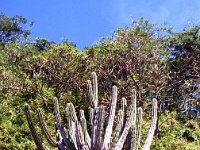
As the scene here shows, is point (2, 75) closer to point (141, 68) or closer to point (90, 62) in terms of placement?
point (90, 62)

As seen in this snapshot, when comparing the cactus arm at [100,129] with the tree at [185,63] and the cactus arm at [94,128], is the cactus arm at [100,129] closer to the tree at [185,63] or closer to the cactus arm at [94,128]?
the cactus arm at [94,128]

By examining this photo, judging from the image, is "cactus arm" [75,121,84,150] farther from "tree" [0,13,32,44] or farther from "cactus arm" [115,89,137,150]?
"tree" [0,13,32,44]

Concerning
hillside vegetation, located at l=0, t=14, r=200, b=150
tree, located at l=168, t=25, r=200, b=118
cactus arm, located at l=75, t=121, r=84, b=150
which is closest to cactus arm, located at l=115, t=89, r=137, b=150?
cactus arm, located at l=75, t=121, r=84, b=150

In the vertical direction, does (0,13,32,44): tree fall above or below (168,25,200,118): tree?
above

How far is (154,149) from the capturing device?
38.7 feet

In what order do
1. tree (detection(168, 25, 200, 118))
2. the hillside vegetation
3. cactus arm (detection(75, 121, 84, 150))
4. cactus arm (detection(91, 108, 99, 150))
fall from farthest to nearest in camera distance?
tree (detection(168, 25, 200, 118))
the hillside vegetation
cactus arm (detection(75, 121, 84, 150))
cactus arm (detection(91, 108, 99, 150))

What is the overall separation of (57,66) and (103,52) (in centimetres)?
203

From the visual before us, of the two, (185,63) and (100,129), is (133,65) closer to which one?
(185,63)

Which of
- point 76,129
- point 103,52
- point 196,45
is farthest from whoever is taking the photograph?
point 196,45

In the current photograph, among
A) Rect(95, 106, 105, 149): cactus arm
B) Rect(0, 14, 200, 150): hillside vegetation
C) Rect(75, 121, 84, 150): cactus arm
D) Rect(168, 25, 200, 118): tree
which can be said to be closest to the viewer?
Rect(95, 106, 105, 149): cactus arm

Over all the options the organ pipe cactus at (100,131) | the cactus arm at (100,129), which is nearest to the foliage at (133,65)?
the organ pipe cactus at (100,131)

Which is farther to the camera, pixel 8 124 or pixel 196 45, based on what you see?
pixel 196 45

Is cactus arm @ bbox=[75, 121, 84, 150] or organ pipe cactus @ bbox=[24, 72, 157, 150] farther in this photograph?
cactus arm @ bbox=[75, 121, 84, 150]

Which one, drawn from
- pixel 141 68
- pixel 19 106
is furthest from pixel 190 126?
pixel 19 106
